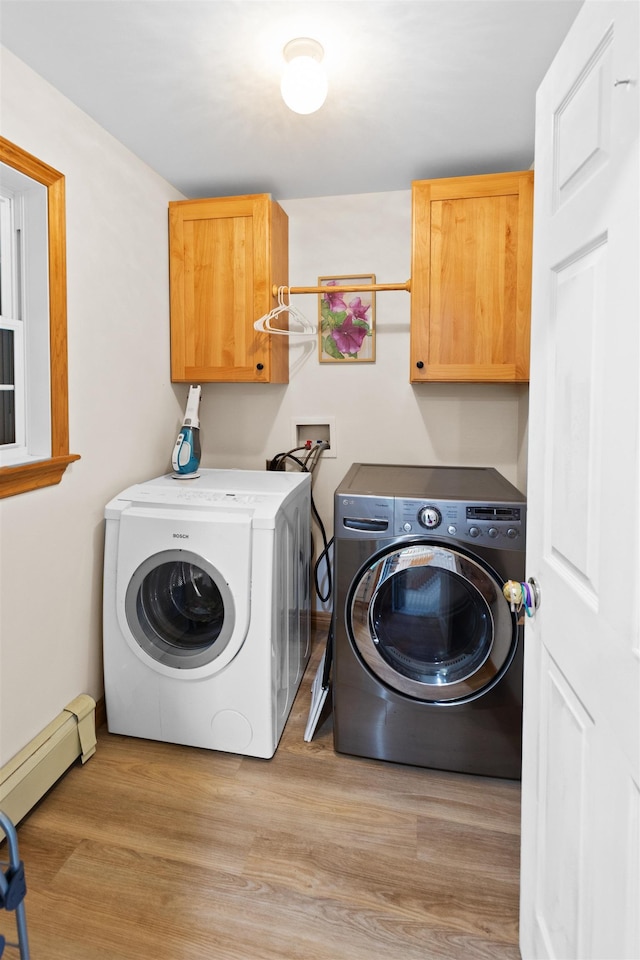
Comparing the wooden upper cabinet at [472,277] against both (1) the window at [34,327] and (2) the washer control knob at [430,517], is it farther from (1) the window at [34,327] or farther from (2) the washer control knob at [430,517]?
(1) the window at [34,327]

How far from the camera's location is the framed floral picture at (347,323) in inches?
106

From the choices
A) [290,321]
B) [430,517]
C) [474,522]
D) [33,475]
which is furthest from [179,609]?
[290,321]

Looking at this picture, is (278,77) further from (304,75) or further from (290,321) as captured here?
(290,321)

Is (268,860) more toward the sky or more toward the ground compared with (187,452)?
more toward the ground

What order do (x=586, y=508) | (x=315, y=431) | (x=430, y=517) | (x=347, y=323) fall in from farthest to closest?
(x=315, y=431), (x=347, y=323), (x=430, y=517), (x=586, y=508)

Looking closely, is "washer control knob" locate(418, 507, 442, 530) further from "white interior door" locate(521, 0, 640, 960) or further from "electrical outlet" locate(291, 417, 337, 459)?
"electrical outlet" locate(291, 417, 337, 459)

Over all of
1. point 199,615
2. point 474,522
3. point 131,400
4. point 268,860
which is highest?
point 131,400

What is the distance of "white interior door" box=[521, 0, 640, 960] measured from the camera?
2.30 feet

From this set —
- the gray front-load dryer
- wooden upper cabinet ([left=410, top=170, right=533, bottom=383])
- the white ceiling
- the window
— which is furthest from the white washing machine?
the white ceiling

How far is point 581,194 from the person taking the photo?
2.85 ft

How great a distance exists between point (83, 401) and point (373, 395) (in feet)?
4.53

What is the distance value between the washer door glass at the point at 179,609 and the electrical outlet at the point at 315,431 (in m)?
1.05

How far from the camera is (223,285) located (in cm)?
247

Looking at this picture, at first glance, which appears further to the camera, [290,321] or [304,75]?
[290,321]
